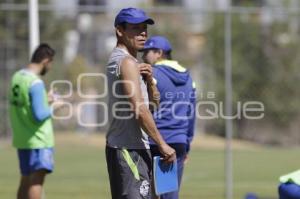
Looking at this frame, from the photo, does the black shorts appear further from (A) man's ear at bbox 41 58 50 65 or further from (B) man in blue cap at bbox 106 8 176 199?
(A) man's ear at bbox 41 58 50 65

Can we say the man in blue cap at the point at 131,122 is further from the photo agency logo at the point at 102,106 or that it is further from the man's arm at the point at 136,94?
the photo agency logo at the point at 102,106

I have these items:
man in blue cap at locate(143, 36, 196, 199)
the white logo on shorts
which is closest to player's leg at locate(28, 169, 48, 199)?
man in blue cap at locate(143, 36, 196, 199)

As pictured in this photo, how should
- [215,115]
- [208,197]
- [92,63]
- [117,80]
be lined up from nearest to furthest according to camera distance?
1. [117,80]
2. [208,197]
3. [215,115]
4. [92,63]

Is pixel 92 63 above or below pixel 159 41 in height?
below

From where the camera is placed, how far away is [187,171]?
55.5ft

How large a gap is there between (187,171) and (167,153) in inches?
399

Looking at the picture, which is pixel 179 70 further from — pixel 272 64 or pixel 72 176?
pixel 272 64

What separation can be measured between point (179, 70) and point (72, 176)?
6903mm

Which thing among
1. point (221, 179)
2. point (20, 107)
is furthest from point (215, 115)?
point (20, 107)

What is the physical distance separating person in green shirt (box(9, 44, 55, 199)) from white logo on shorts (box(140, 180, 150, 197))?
2.91 metres

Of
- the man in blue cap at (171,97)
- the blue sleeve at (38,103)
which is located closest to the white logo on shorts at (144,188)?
the man in blue cap at (171,97)

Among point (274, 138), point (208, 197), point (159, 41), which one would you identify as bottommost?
point (274, 138)

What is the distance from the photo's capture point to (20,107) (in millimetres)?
9633

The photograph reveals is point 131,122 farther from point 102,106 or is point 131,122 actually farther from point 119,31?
point 102,106
